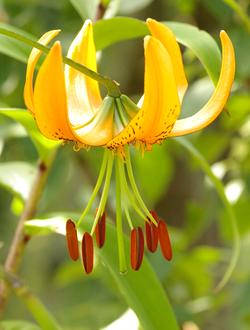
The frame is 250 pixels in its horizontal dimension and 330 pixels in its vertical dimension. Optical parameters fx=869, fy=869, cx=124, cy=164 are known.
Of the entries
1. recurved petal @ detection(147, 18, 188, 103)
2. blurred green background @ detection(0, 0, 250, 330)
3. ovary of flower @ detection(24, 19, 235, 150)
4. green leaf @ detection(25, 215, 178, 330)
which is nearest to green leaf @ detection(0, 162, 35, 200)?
blurred green background @ detection(0, 0, 250, 330)

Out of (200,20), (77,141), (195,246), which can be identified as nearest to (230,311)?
(195,246)

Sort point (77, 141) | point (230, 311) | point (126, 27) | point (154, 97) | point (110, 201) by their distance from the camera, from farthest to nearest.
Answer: point (230, 311) → point (110, 201) → point (126, 27) → point (77, 141) → point (154, 97)

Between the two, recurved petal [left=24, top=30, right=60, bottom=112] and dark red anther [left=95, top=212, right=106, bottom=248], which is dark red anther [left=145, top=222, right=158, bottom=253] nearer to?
dark red anther [left=95, top=212, right=106, bottom=248]

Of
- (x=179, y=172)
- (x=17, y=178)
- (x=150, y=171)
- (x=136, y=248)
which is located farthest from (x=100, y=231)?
(x=179, y=172)

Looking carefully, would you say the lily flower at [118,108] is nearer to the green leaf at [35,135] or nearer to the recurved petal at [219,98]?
the recurved petal at [219,98]

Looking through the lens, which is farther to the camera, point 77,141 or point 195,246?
point 195,246

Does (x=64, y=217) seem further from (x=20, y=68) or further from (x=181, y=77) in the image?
(x=20, y=68)
